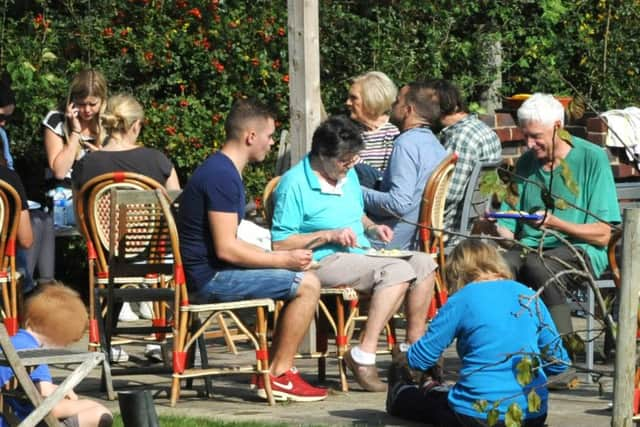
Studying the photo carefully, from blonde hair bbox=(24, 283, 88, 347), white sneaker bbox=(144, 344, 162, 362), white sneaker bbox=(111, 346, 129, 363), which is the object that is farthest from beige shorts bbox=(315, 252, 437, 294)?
blonde hair bbox=(24, 283, 88, 347)

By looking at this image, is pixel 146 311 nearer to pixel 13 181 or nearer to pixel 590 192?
pixel 13 181

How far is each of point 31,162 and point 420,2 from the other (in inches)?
128

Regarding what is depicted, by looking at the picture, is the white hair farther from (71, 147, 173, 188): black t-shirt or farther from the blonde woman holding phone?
the blonde woman holding phone

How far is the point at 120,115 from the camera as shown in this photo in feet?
27.1

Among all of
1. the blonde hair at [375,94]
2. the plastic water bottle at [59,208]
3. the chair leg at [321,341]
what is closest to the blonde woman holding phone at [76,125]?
the plastic water bottle at [59,208]

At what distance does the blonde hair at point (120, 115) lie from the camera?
8273mm

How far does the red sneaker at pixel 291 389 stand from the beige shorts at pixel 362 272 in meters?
0.59

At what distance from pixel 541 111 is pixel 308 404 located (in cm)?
195

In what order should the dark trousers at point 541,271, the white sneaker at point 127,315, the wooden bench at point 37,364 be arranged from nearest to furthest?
the wooden bench at point 37,364 < the dark trousers at point 541,271 < the white sneaker at point 127,315

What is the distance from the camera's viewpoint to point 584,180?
24.1ft

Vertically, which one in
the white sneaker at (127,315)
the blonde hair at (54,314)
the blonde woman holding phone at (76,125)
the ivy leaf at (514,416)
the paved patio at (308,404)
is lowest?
the white sneaker at (127,315)

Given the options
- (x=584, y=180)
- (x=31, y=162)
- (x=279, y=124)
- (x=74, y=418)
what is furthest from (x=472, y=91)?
(x=74, y=418)

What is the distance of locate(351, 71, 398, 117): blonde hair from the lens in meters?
8.73

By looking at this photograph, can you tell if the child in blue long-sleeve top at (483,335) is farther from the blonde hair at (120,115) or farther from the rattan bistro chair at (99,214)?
the blonde hair at (120,115)
